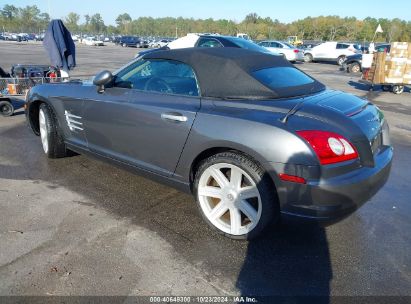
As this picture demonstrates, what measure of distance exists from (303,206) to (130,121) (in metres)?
1.87

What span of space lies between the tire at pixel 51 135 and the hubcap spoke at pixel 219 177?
8.15 ft

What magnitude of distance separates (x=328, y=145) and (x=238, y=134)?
668mm

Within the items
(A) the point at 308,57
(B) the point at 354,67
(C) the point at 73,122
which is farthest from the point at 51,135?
(A) the point at 308,57

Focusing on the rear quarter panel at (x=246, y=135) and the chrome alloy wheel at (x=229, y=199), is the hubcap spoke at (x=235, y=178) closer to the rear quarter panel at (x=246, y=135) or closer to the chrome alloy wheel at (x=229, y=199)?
the chrome alloy wheel at (x=229, y=199)

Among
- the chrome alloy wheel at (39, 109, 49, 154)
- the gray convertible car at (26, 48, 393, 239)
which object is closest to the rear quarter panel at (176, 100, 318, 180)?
the gray convertible car at (26, 48, 393, 239)

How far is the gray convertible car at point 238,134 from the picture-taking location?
2.61m

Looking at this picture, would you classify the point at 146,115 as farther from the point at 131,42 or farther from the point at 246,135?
the point at 131,42

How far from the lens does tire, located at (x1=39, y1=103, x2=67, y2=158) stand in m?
4.59

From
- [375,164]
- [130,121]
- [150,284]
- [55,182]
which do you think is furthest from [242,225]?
[55,182]

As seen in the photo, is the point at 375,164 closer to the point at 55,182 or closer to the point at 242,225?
the point at 242,225

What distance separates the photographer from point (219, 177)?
3.05 meters

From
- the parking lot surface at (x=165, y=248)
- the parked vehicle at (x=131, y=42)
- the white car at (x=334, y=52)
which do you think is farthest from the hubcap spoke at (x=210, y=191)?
the parked vehicle at (x=131, y=42)

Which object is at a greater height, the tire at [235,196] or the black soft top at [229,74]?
the black soft top at [229,74]

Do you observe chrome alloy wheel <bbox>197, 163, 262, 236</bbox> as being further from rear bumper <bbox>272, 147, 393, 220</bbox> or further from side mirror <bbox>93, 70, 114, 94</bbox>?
side mirror <bbox>93, 70, 114, 94</bbox>
